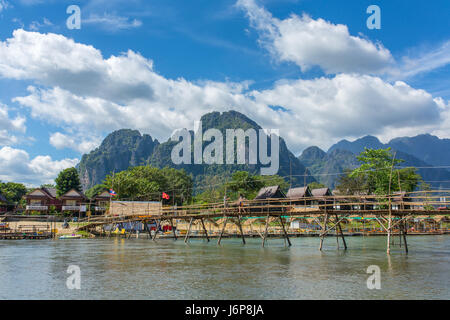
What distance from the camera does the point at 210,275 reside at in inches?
850

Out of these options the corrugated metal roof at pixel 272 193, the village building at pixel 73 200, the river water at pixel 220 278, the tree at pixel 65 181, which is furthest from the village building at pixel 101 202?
the river water at pixel 220 278

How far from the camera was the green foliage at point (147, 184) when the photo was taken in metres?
85.8

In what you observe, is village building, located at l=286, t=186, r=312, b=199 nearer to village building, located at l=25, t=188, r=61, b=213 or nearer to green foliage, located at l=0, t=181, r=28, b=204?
village building, located at l=25, t=188, r=61, b=213

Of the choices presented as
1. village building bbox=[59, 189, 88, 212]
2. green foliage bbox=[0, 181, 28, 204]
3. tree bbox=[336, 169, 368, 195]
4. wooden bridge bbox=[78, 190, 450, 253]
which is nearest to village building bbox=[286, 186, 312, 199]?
tree bbox=[336, 169, 368, 195]

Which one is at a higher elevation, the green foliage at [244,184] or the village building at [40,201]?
the green foliage at [244,184]

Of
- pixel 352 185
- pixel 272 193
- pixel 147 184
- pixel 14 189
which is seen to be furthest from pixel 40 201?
pixel 352 185

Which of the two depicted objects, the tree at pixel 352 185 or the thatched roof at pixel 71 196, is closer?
the thatched roof at pixel 71 196

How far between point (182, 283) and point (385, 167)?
65.7 meters

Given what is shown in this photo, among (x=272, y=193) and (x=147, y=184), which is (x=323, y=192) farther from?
(x=147, y=184)

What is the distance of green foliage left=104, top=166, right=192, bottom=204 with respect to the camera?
282ft

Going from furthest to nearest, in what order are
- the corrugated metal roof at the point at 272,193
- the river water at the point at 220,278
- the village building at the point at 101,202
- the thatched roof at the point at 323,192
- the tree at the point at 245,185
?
the tree at the point at 245,185, the thatched roof at the point at 323,192, the village building at the point at 101,202, the corrugated metal roof at the point at 272,193, the river water at the point at 220,278

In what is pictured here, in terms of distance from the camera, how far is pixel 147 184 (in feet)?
315

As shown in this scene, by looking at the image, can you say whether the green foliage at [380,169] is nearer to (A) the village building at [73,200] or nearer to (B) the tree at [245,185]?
(B) the tree at [245,185]

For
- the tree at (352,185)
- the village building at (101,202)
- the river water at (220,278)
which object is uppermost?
the tree at (352,185)
